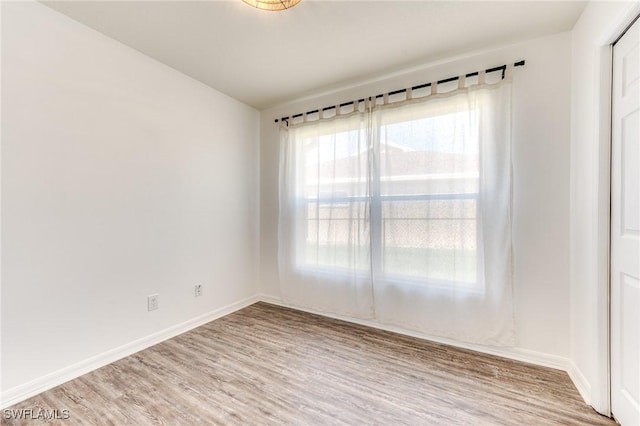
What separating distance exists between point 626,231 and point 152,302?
3170 mm

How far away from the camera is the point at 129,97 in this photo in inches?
83.0

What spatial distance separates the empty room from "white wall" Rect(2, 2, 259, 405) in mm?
13

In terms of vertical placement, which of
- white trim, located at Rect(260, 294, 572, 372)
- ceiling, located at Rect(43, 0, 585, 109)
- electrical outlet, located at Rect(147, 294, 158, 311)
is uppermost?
ceiling, located at Rect(43, 0, 585, 109)

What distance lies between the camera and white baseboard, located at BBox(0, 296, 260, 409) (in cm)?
155

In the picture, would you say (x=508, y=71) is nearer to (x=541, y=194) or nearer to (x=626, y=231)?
(x=541, y=194)

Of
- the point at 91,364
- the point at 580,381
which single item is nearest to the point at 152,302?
the point at 91,364

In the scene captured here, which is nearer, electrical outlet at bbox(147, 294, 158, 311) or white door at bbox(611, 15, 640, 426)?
white door at bbox(611, 15, 640, 426)

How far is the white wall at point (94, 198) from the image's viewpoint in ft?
5.17

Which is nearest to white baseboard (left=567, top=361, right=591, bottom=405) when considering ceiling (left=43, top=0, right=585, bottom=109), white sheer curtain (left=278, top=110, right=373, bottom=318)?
white sheer curtain (left=278, top=110, right=373, bottom=318)

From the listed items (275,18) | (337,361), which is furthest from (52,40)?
(337,361)

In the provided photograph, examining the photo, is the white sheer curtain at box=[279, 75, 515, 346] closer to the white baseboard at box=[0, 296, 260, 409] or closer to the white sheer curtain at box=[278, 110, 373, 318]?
the white sheer curtain at box=[278, 110, 373, 318]

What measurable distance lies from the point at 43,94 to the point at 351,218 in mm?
2410

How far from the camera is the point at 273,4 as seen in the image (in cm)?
153

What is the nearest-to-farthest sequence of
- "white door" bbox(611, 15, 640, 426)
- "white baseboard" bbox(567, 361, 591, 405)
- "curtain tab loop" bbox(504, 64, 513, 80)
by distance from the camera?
1. "white door" bbox(611, 15, 640, 426)
2. "white baseboard" bbox(567, 361, 591, 405)
3. "curtain tab loop" bbox(504, 64, 513, 80)
